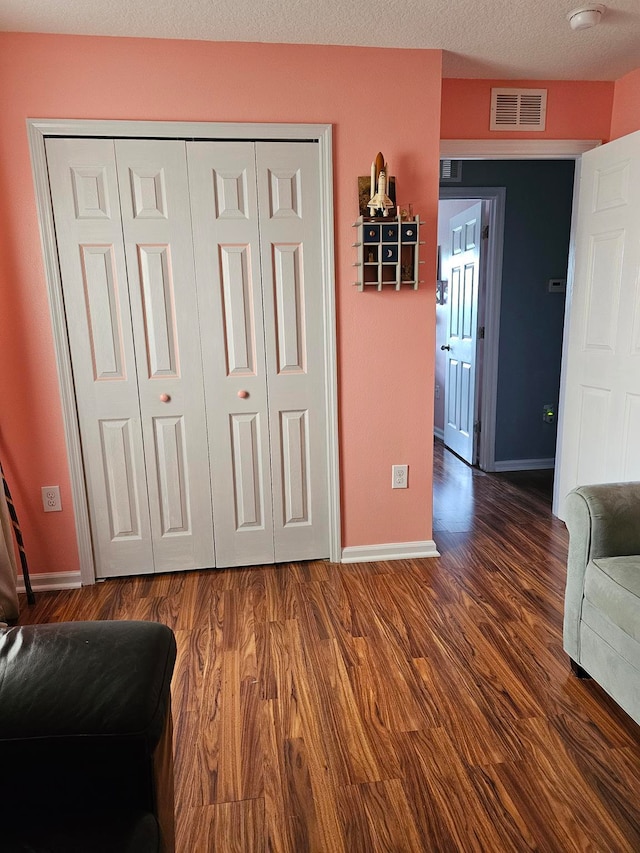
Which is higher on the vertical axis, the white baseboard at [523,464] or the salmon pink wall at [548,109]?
the salmon pink wall at [548,109]

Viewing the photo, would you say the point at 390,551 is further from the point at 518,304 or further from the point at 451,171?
the point at 451,171

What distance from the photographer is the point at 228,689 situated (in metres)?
1.91

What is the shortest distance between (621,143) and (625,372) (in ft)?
3.69

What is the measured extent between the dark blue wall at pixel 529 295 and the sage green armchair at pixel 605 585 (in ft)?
8.36

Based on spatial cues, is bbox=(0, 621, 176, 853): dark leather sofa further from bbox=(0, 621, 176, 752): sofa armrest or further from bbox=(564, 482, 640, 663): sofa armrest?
bbox=(564, 482, 640, 663): sofa armrest

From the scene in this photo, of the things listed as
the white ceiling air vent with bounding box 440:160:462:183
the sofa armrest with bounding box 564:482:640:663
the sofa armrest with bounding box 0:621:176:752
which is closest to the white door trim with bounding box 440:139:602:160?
the white ceiling air vent with bounding box 440:160:462:183

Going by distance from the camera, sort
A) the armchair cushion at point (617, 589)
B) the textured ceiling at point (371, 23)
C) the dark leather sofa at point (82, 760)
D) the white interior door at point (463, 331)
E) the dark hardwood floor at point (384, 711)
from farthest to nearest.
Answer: the white interior door at point (463, 331) < the textured ceiling at point (371, 23) < the armchair cushion at point (617, 589) < the dark hardwood floor at point (384, 711) < the dark leather sofa at point (82, 760)

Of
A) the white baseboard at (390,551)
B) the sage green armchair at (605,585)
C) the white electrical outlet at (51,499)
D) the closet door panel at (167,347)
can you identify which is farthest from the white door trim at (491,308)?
the white electrical outlet at (51,499)

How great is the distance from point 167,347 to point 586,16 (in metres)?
2.20

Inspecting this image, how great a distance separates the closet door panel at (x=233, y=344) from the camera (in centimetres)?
246

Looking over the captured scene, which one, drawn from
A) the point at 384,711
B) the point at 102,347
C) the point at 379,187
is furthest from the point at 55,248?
the point at 384,711

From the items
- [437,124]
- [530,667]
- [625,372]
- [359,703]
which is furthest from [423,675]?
[437,124]

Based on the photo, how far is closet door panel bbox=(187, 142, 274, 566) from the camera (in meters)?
2.46

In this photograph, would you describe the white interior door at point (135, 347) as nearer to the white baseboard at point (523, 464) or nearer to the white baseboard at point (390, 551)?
the white baseboard at point (390, 551)
